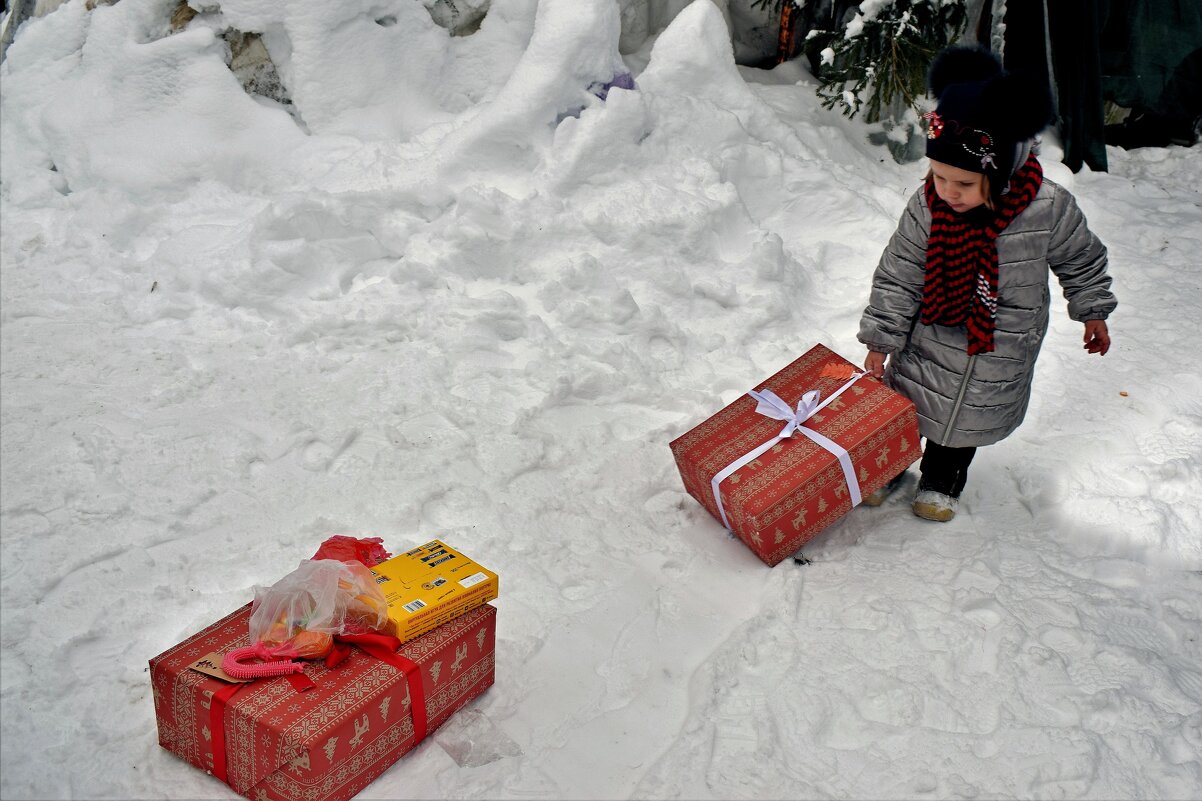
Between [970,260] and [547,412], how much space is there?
4.70 feet

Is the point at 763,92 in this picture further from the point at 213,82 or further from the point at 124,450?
the point at 124,450

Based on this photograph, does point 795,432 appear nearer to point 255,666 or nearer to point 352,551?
point 352,551

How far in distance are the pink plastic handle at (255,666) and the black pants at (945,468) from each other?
1.86 meters

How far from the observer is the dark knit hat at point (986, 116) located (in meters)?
2.48

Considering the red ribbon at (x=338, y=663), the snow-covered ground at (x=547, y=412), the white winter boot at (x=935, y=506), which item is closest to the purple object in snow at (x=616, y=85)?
the snow-covered ground at (x=547, y=412)

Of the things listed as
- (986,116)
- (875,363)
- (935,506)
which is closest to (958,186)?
(986,116)

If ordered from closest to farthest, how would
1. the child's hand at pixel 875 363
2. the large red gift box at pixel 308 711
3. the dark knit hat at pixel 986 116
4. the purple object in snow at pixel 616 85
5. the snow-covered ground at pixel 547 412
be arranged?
the large red gift box at pixel 308 711, the snow-covered ground at pixel 547 412, the dark knit hat at pixel 986 116, the child's hand at pixel 875 363, the purple object in snow at pixel 616 85

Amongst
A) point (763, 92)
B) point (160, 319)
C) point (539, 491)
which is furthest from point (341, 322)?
point (763, 92)

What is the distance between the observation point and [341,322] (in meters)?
3.82

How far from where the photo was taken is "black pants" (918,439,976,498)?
3.04 metres

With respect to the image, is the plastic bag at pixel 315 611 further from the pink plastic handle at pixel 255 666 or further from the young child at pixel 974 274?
the young child at pixel 974 274

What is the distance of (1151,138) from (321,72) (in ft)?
14.2

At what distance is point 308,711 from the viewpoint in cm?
204

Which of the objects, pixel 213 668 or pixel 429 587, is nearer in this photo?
pixel 213 668
